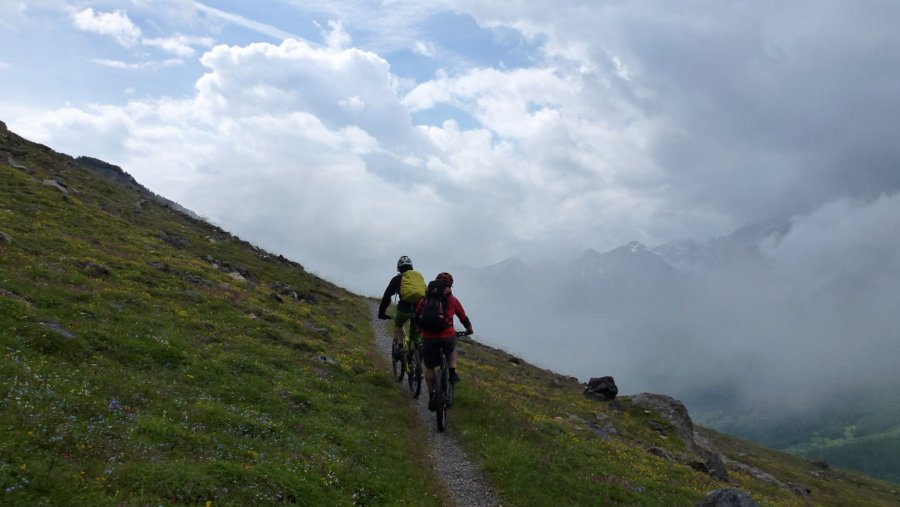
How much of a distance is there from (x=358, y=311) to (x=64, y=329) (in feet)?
136

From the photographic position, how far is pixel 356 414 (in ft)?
61.2

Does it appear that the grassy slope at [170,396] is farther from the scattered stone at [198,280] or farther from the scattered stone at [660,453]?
the scattered stone at [660,453]

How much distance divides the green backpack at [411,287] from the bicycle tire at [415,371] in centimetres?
245

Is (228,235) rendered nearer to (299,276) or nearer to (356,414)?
(299,276)

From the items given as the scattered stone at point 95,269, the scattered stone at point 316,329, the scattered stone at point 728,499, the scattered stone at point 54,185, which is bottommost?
the scattered stone at point 728,499

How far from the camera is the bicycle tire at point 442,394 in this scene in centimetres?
1803

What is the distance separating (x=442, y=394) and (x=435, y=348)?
72.2 inches

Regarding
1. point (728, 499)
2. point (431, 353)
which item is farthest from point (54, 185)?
point (728, 499)

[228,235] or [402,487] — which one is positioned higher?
[228,235]

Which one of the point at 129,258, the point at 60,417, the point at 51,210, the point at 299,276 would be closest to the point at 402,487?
the point at 60,417

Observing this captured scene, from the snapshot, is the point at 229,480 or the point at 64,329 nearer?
the point at 229,480

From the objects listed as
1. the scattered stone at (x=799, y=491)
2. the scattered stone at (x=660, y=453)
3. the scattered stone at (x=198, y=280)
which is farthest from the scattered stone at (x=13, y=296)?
the scattered stone at (x=799, y=491)

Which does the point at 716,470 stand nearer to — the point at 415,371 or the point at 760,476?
the point at 415,371

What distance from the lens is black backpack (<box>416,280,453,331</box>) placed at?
56.7ft
